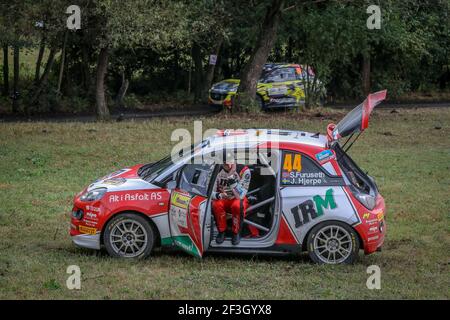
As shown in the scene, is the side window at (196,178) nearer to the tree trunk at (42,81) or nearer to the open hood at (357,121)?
the open hood at (357,121)

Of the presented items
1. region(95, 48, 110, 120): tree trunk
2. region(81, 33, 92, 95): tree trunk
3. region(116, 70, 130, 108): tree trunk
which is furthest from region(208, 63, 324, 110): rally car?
region(81, 33, 92, 95): tree trunk

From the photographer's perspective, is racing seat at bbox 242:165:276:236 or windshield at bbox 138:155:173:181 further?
windshield at bbox 138:155:173:181

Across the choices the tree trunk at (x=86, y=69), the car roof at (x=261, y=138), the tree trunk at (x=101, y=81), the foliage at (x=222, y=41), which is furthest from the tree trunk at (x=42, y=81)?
the car roof at (x=261, y=138)

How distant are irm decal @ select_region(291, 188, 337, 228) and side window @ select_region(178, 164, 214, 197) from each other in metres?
1.11

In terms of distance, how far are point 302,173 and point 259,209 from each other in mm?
715

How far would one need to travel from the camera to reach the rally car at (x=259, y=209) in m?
9.75

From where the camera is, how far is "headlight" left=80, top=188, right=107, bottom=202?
9.95 m

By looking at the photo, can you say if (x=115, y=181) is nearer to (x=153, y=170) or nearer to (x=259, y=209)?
(x=153, y=170)

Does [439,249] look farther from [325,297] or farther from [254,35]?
[254,35]

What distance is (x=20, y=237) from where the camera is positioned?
36.5ft

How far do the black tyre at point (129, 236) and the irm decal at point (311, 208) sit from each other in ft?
5.79

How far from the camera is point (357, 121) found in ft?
33.1

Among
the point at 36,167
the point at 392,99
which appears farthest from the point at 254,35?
the point at 36,167

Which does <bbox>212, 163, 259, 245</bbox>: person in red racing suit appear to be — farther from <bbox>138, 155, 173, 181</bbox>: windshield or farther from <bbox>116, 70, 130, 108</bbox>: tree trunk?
<bbox>116, 70, 130, 108</bbox>: tree trunk
